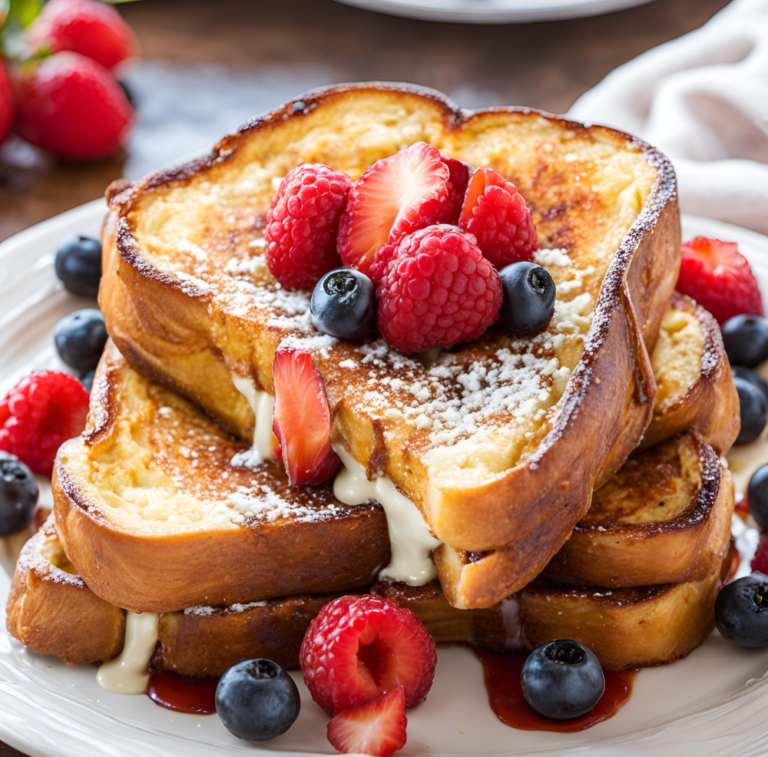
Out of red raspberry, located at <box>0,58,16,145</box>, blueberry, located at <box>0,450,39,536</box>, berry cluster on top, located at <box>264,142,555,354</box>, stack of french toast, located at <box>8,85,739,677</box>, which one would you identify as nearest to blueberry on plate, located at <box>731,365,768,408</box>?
stack of french toast, located at <box>8,85,739,677</box>

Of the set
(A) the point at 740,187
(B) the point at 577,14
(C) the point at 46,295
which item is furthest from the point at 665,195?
(B) the point at 577,14

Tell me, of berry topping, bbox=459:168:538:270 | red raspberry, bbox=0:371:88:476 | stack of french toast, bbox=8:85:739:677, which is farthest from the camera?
red raspberry, bbox=0:371:88:476

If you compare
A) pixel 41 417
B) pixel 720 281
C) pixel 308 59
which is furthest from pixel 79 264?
pixel 308 59

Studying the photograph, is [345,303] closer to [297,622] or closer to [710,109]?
[297,622]

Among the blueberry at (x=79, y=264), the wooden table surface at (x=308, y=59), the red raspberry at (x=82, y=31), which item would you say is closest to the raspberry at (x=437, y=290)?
the blueberry at (x=79, y=264)

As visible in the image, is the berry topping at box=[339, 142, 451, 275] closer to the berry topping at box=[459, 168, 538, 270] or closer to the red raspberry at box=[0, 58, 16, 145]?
the berry topping at box=[459, 168, 538, 270]

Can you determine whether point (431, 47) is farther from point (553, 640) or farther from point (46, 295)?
point (553, 640)
